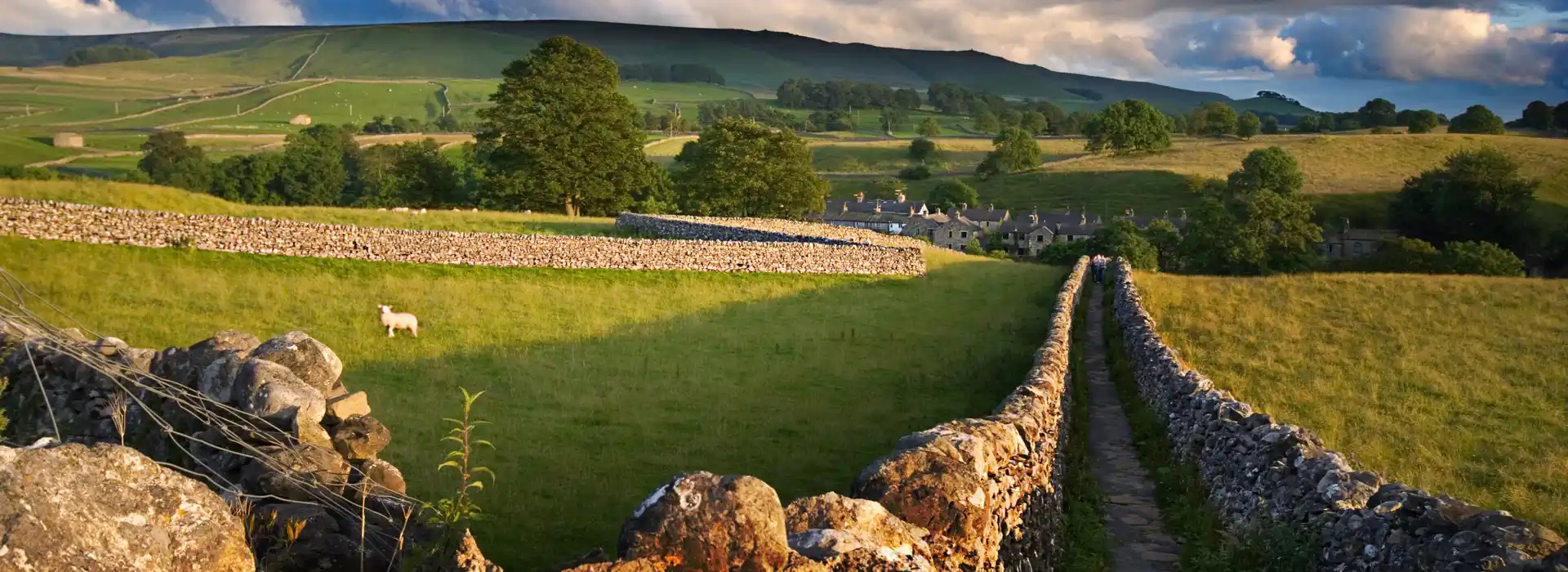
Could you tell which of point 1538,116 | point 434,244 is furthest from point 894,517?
point 1538,116

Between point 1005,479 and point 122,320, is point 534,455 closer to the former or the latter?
point 1005,479

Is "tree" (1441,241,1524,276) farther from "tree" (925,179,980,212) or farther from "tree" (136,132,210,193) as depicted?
"tree" (136,132,210,193)

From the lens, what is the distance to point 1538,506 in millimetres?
10680

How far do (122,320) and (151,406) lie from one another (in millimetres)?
13553

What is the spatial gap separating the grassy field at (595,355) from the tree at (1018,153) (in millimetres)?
125218

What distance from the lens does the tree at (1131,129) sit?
154125mm

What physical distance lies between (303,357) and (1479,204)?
102 meters

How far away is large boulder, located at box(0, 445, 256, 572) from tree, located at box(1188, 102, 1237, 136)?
196m

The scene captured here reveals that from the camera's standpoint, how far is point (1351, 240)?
98.4m

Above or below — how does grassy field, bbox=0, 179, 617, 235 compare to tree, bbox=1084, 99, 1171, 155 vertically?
below

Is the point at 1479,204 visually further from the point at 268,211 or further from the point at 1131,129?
the point at 268,211

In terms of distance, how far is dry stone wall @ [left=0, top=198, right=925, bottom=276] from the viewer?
29.0 m

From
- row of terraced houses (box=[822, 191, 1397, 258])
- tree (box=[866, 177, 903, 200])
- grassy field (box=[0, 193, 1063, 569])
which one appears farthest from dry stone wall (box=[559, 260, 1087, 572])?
tree (box=[866, 177, 903, 200])

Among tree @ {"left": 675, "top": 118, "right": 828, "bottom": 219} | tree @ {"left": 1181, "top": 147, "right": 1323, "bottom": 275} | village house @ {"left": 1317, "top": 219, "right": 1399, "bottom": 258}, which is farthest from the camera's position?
village house @ {"left": 1317, "top": 219, "right": 1399, "bottom": 258}
